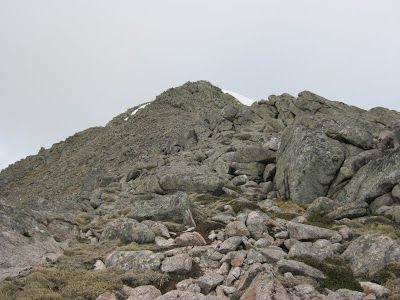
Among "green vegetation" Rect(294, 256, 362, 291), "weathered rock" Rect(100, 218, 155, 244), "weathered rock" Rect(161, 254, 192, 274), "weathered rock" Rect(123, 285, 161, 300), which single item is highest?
"weathered rock" Rect(100, 218, 155, 244)

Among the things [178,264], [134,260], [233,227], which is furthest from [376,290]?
[134,260]

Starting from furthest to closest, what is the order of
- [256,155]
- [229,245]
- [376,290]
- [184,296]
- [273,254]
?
1. [256,155]
2. [229,245]
3. [273,254]
4. [184,296]
5. [376,290]

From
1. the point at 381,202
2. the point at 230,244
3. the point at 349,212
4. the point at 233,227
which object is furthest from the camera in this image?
the point at 381,202

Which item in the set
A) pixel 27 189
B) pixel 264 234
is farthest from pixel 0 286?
pixel 27 189

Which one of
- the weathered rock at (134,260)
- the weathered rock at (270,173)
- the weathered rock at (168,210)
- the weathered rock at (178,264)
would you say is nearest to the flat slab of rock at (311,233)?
the weathered rock at (178,264)

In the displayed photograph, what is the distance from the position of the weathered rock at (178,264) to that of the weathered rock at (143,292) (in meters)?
1.86

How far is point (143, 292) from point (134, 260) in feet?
11.7

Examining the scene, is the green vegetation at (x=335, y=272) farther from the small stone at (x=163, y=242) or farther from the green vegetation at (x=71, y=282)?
the small stone at (x=163, y=242)

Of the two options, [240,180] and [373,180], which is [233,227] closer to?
[373,180]

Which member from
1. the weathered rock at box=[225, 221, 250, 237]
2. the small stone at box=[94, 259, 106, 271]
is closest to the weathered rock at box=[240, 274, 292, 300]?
the weathered rock at box=[225, 221, 250, 237]

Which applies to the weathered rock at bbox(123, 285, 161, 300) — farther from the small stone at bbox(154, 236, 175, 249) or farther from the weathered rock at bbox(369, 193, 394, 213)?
the weathered rock at bbox(369, 193, 394, 213)

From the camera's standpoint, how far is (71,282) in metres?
18.5

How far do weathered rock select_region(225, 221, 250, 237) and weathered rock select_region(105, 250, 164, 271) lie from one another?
4.41 metres

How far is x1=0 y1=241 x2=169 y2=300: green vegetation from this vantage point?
17.2m
